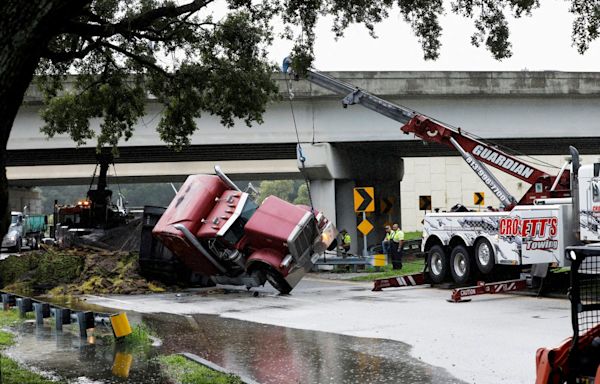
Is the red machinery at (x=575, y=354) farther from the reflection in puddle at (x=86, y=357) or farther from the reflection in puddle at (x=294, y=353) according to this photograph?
the reflection in puddle at (x=86, y=357)

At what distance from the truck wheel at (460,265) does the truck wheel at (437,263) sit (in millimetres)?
257

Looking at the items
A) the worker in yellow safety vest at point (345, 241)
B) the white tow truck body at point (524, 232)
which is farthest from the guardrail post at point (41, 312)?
the worker in yellow safety vest at point (345, 241)

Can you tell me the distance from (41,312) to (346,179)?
20915 mm

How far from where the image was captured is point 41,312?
14.2 m

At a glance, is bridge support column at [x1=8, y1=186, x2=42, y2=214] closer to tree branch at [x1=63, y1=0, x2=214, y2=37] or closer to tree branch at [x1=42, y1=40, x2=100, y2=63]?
tree branch at [x1=42, y1=40, x2=100, y2=63]

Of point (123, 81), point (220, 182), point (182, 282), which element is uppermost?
point (123, 81)

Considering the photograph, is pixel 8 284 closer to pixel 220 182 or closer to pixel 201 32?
pixel 220 182

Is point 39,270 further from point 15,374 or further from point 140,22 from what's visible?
point 15,374

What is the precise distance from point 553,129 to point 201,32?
60.6 ft

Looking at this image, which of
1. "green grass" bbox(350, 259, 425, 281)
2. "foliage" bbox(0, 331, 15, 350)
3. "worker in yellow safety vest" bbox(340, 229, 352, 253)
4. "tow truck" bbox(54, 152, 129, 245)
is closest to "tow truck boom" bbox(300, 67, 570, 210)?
"green grass" bbox(350, 259, 425, 281)

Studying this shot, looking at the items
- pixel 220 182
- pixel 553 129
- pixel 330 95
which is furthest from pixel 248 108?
pixel 553 129

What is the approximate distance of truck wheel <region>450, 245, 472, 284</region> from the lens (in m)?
19.5

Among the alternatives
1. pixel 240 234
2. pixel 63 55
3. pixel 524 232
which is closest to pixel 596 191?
pixel 524 232

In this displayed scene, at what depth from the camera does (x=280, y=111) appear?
3150cm
